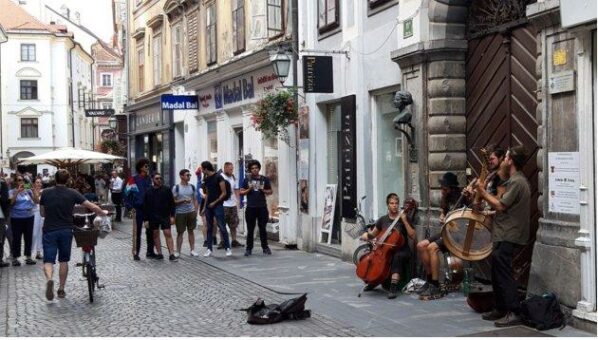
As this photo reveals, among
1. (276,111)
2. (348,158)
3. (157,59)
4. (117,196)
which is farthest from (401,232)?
(157,59)

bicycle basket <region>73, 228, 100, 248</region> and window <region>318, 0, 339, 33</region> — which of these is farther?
window <region>318, 0, 339, 33</region>

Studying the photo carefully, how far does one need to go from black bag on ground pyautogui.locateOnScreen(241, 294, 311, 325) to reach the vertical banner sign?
5191 millimetres

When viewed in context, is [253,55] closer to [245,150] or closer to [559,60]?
[245,150]

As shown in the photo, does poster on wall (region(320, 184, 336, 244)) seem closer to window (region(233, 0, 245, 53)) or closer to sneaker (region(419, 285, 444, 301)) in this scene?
sneaker (region(419, 285, 444, 301))

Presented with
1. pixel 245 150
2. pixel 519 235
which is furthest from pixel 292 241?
pixel 519 235

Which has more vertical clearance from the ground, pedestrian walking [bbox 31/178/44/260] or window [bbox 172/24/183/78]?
window [bbox 172/24/183/78]

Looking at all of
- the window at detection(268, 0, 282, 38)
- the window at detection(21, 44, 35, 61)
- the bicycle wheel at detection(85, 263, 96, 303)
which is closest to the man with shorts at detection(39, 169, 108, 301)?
the bicycle wheel at detection(85, 263, 96, 303)

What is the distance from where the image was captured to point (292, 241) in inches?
658

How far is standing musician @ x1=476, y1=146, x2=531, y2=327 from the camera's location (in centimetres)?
812

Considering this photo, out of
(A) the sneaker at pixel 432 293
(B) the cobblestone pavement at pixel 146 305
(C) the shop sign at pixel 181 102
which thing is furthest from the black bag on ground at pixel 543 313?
(C) the shop sign at pixel 181 102

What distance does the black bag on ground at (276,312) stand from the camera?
8633 millimetres

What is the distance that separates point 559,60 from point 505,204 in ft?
4.90

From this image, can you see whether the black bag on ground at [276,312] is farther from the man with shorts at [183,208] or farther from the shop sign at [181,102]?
the shop sign at [181,102]

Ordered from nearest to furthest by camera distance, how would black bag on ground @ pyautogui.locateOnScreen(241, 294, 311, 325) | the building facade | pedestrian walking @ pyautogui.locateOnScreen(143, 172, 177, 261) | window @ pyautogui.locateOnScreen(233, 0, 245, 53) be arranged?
black bag on ground @ pyautogui.locateOnScreen(241, 294, 311, 325), pedestrian walking @ pyautogui.locateOnScreen(143, 172, 177, 261), window @ pyautogui.locateOnScreen(233, 0, 245, 53), the building facade
